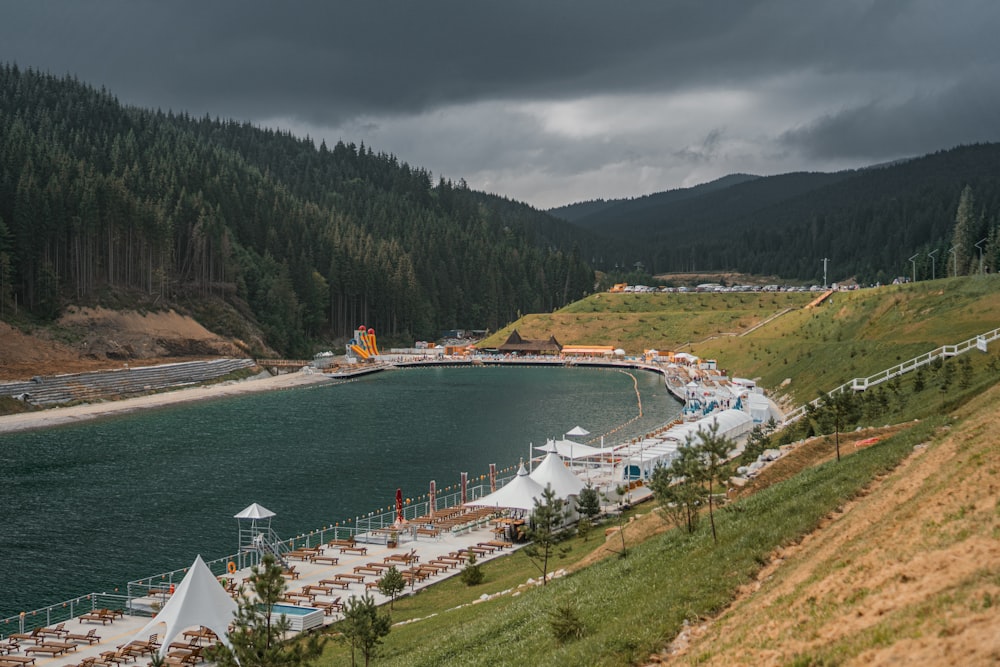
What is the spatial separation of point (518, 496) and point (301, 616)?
15.7 metres

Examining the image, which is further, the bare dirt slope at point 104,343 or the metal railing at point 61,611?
the bare dirt slope at point 104,343

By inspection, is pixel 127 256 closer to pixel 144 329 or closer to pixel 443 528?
pixel 144 329

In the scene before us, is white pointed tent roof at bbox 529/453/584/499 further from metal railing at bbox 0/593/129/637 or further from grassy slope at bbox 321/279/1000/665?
metal railing at bbox 0/593/129/637

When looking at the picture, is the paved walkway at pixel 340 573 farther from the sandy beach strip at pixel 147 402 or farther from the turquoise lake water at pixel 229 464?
the sandy beach strip at pixel 147 402

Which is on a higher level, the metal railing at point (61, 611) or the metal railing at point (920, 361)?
the metal railing at point (920, 361)

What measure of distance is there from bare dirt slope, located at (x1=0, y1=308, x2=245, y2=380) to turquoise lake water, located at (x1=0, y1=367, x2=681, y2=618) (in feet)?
53.6

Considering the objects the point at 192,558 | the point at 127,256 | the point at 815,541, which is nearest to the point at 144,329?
the point at 127,256

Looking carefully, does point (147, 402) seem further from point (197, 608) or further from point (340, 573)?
point (197, 608)

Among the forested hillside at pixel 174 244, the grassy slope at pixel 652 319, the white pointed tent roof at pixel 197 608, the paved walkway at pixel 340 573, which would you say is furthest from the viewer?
the grassy slope at pixel 652 319

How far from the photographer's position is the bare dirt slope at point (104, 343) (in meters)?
98.2

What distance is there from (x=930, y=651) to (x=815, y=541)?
10.6 m

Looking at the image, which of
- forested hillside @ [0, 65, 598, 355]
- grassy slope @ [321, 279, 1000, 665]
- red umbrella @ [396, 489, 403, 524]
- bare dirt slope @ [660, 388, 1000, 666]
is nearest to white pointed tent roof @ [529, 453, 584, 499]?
grassy slope @ [321, 279, 1000, 665]

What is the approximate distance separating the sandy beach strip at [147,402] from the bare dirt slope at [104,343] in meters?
7.87

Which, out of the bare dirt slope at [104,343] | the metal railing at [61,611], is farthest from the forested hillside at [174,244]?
the metal railing at [61,611]
